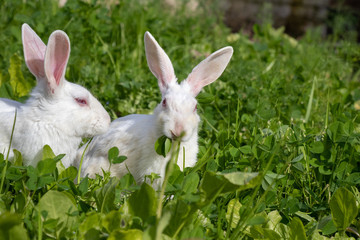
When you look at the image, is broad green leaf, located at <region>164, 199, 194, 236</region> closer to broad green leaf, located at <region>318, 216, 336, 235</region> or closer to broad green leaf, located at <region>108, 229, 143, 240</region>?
broad green leaf, located at <region>108, 229, 143, 240</region>

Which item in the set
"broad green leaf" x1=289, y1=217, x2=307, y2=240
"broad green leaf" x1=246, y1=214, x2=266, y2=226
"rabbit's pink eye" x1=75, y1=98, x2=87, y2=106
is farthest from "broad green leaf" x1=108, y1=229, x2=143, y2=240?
"rabbit's pink eye" x1=75, y1=98, x2=87, y2=106

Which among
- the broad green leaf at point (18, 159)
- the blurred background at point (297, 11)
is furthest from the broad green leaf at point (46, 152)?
the blurred background at point (297, 11)

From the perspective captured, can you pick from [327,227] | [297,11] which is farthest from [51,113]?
[297,11]

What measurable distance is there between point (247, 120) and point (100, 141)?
1115 mm

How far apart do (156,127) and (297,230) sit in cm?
116

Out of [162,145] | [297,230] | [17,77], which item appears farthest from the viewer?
[17,77]

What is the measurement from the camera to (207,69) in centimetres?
335

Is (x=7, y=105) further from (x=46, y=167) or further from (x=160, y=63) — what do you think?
(x=160, y=63)

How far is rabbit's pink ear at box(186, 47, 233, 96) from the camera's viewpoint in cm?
331

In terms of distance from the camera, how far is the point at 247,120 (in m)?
3.59

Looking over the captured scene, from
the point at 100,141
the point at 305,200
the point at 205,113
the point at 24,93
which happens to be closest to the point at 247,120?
the point at 205,113

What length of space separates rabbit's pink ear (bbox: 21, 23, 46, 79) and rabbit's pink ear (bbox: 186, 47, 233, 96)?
1.02 meters

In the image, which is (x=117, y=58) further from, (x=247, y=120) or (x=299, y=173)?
(x=299, y=173)

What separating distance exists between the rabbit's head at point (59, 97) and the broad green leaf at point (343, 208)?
1565mm
